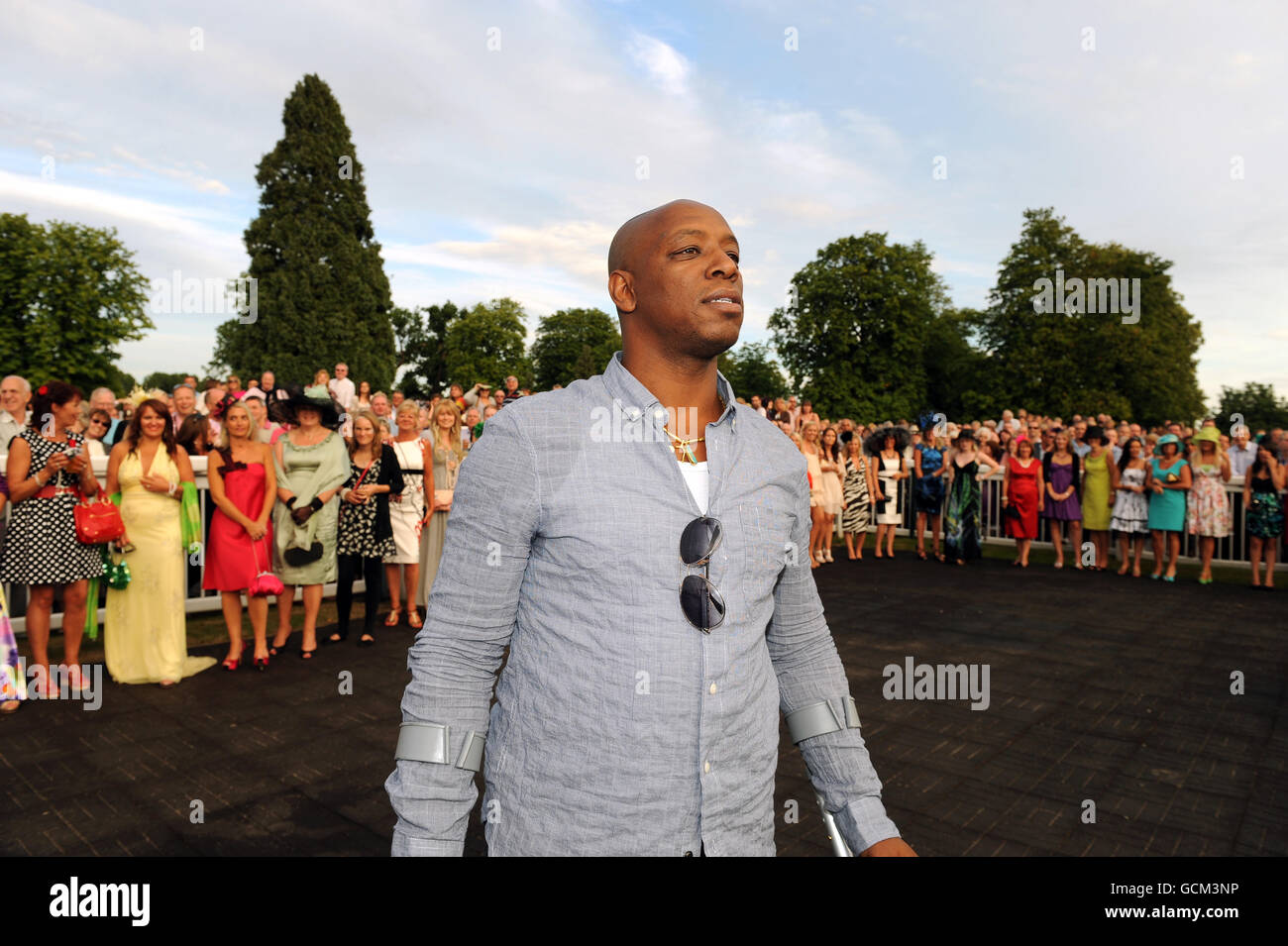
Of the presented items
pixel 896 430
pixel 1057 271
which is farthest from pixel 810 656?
pixel 1057 271

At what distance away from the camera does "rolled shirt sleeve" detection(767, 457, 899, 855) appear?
5.73 feet

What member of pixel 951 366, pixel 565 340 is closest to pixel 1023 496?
pixel 951 366

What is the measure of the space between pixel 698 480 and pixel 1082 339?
5104 cm

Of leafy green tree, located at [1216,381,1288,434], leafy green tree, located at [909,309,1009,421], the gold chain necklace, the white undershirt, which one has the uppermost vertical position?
leafy green tree, located at [909,309,1009,421]

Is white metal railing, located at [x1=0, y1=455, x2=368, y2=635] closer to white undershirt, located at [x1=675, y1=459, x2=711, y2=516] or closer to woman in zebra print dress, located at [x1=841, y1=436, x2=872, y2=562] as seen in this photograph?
white undershirt, located at [x1=675, y1=459, x2=711, y2=516]

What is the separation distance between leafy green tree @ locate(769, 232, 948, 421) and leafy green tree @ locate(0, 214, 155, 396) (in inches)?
1582

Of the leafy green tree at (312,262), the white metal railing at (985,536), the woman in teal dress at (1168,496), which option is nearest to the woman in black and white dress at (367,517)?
the white metal railing at (985,536)

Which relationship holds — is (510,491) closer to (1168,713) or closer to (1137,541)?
(1168,713)

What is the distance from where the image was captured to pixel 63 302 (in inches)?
1865

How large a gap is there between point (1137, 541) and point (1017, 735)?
30.4ft

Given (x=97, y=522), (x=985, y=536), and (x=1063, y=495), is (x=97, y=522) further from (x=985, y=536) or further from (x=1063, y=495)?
(x=985, y=536)

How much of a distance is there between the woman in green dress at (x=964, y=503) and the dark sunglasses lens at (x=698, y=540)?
45.2 feet

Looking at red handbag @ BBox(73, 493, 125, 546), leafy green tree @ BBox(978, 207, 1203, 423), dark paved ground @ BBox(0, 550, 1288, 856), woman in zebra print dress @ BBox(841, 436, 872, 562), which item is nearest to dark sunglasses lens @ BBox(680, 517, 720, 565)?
dark paved ground @ BBox(0, 550, 1288, 856)
